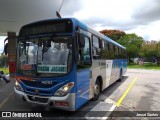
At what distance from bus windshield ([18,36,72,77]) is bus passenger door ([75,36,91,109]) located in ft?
1.56

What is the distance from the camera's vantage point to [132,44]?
202ft

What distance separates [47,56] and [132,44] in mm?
56918

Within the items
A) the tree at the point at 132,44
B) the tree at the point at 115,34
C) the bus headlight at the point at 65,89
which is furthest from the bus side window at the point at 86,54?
the tree at the point at 115,34

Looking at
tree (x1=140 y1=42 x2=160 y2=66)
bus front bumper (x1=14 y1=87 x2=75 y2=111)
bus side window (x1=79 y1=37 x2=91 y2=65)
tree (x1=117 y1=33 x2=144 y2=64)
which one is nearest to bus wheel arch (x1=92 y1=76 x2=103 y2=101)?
bus side window (x1=79 y1=37 x2=91 y2=65)

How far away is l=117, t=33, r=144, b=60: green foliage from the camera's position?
→ 58.7 m

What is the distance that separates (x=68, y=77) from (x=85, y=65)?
3.82 ft

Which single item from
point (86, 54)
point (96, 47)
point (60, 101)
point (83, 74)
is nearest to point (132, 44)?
point (96, 47)

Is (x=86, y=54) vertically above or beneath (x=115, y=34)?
beneath

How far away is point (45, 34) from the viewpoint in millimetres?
7148

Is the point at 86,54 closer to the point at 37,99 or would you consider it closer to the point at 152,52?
the point at 37,99

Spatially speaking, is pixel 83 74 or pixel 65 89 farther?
pixel 83 74

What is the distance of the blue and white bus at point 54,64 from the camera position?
21.9 feet

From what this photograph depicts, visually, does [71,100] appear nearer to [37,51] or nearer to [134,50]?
[37,51]

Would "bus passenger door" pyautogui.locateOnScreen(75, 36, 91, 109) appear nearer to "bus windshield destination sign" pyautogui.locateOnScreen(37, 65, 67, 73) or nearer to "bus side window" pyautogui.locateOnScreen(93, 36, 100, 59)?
"bus windshield destination sign" pyautogui.locateOnScreen(37, 65, 67, 73)
